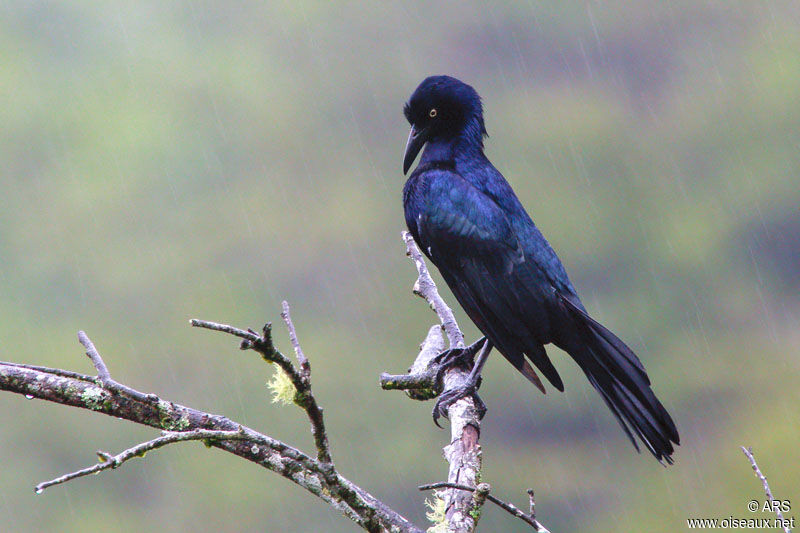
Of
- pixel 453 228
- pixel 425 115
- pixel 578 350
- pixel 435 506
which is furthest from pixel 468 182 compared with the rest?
pixel 435 506

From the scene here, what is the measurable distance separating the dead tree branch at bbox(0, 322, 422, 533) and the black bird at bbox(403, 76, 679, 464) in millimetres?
1248

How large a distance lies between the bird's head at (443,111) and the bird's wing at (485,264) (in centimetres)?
35

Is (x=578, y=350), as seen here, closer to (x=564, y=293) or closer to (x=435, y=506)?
(x=564, y=293)

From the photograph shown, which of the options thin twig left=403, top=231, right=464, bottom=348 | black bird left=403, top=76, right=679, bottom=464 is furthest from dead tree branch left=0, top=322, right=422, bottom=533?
thin twig left=403, top=231, right=464, bottom=348

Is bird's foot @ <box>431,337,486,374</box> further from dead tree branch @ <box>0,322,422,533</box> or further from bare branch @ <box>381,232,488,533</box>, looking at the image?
dead tree branch @ <box>0,322,422,533</box>

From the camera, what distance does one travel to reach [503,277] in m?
3.52

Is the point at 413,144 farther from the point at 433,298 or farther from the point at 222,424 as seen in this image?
the point at 222,424

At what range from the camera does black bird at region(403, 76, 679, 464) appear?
317cm

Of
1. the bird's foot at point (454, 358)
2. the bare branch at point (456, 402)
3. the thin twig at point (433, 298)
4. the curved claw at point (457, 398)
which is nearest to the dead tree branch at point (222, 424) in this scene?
the bare branch at point (456, 402)

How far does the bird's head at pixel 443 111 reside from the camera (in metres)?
4.06

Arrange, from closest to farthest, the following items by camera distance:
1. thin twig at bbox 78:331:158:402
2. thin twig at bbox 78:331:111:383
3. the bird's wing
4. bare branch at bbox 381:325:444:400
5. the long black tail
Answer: thin twig at bbox 78:331:158:402 → thin twig at bbox 78:331:111:383 → the long black tail → bare branch at bbox 381:325:444:400 → the bird's wing

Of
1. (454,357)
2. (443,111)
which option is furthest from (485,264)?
(443,111)

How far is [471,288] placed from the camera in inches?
141

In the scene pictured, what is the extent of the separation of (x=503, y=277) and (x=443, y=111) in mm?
1057
